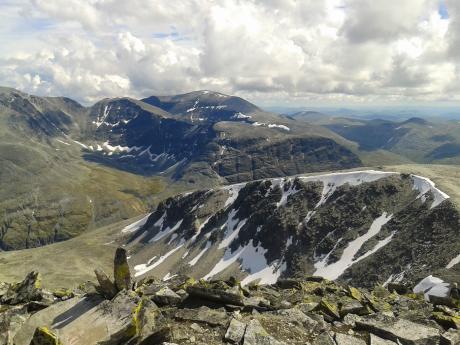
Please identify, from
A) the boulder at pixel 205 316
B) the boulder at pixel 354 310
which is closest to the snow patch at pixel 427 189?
the boulder at pixel 354 310

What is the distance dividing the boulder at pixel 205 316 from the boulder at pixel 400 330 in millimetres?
7352

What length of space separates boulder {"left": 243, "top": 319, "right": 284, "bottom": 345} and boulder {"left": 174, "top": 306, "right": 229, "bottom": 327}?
1.69m

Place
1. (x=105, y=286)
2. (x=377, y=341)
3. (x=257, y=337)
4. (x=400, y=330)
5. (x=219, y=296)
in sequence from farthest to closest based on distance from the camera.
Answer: (x=219, y=296)
(x=105, y=286)
(x=400, y=330)
(x=377, y=341)
(x=257, y=337)

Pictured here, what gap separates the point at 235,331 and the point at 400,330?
28.2ft

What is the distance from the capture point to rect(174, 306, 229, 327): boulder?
20.0 m

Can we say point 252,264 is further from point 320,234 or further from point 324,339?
point 324,339

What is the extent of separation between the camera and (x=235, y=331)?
18828 millimetres

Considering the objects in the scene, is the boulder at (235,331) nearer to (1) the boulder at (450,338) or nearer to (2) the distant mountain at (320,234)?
(1) the boulder at (450,338)

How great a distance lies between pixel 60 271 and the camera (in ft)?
597

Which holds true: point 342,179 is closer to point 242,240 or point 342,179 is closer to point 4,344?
point 242,240

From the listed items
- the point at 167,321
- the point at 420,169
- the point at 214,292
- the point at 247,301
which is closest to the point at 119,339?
the point at 167,321

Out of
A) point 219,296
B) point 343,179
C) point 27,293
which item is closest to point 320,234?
point 343,179

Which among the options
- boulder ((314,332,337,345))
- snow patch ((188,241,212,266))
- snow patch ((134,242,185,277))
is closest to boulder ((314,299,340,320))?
boulder ((314,332,337,345))

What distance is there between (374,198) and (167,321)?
130517 millimetres
